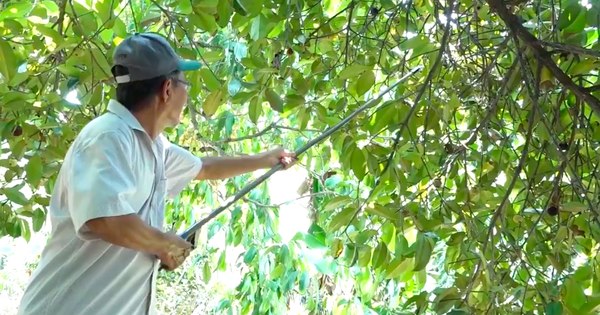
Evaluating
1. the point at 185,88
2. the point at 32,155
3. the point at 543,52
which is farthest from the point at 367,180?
the point at 32,155

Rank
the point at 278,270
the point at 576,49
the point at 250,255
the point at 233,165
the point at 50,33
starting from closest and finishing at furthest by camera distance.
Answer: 1. the point at 576,49
2. the point at 50,33
3. the point at 233,165
4. the point at 278,270
5. the point at 250,255

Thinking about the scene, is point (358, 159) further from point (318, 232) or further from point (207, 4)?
point (318, 232)

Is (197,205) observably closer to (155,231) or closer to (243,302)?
(243,302)

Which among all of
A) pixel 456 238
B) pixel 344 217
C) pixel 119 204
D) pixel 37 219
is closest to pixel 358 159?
pixel 344 217

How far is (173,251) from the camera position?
108cm

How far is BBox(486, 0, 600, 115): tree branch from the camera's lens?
0.97m

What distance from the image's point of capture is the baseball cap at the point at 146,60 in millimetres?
1229

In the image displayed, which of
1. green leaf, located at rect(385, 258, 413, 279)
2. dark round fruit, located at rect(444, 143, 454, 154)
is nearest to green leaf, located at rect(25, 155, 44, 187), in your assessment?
green leaf, located at rect(385, 258, 413, 279)

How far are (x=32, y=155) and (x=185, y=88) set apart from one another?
13.1 inches

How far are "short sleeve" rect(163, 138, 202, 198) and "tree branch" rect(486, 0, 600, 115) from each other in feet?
2.39

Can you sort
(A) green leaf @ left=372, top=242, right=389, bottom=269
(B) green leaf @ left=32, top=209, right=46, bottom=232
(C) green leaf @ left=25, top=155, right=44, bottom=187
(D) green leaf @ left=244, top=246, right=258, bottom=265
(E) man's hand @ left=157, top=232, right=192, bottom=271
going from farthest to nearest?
(D) green leaf @ left=244, top=246, right=258, bottom=265
(B) green leaf @ left=32, top=209, right=46, bottom=232
(C) green leaf @ left=25, top=155, right=44, bottom=187
(A) green leaf @ left=372, top=242, right=389, bottom=269
(E) man's hand @ left=157, top=232, right=192, bottom=271

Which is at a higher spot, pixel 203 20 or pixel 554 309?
pixel 203 20

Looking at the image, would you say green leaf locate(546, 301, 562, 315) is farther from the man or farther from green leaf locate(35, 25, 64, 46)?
green leaf locate(35, 25, 64, 46)

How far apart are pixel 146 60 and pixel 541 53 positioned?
0.67 m
